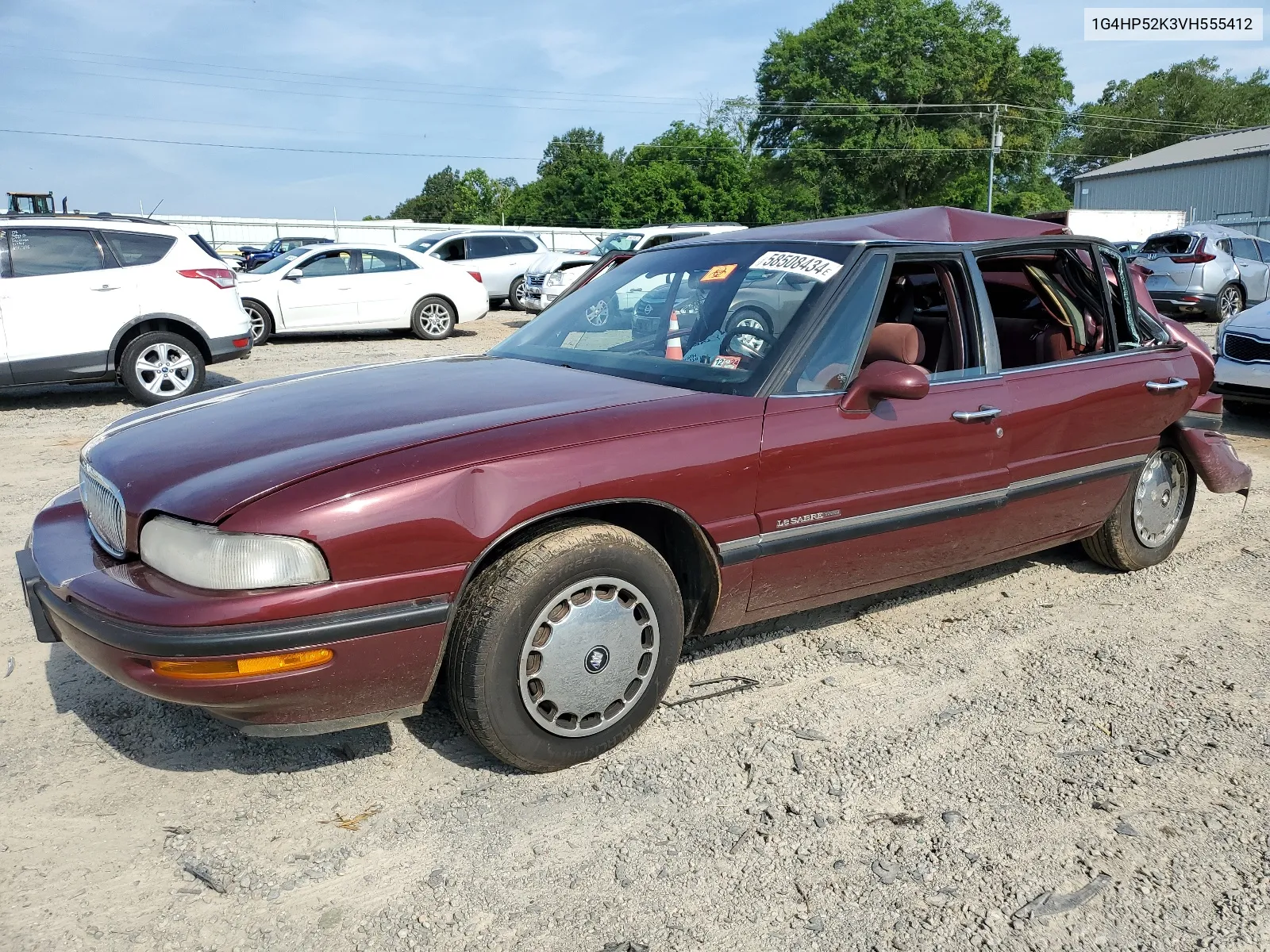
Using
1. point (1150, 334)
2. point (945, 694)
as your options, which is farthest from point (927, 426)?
point (1150, 334)

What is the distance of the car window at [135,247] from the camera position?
922 cm

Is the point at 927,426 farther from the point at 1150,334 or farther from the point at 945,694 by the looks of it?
the point at 1150,334

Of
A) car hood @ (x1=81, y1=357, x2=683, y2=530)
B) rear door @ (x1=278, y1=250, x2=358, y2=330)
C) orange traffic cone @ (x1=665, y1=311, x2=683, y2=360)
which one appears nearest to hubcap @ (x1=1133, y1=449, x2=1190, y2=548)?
orange traffic cone @ (x1=665, y1=311, x2=683, y2=360)

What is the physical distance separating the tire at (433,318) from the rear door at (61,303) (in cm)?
598

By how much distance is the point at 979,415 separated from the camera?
3643 mm

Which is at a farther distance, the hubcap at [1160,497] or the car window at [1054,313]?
the hubcap at [1160,497]

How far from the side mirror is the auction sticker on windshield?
39 cm

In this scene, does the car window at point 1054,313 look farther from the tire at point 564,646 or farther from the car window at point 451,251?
the car window at point 451,251

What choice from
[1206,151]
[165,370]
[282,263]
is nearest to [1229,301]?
[282,263]

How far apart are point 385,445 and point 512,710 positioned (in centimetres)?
80

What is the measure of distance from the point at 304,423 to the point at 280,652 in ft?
2.67

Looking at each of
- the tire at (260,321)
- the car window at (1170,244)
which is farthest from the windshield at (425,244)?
the car window at (1170,244)

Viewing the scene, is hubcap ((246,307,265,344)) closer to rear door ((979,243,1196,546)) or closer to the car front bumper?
rear door ((979,243,1196,546))

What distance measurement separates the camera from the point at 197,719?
321 centimetres
